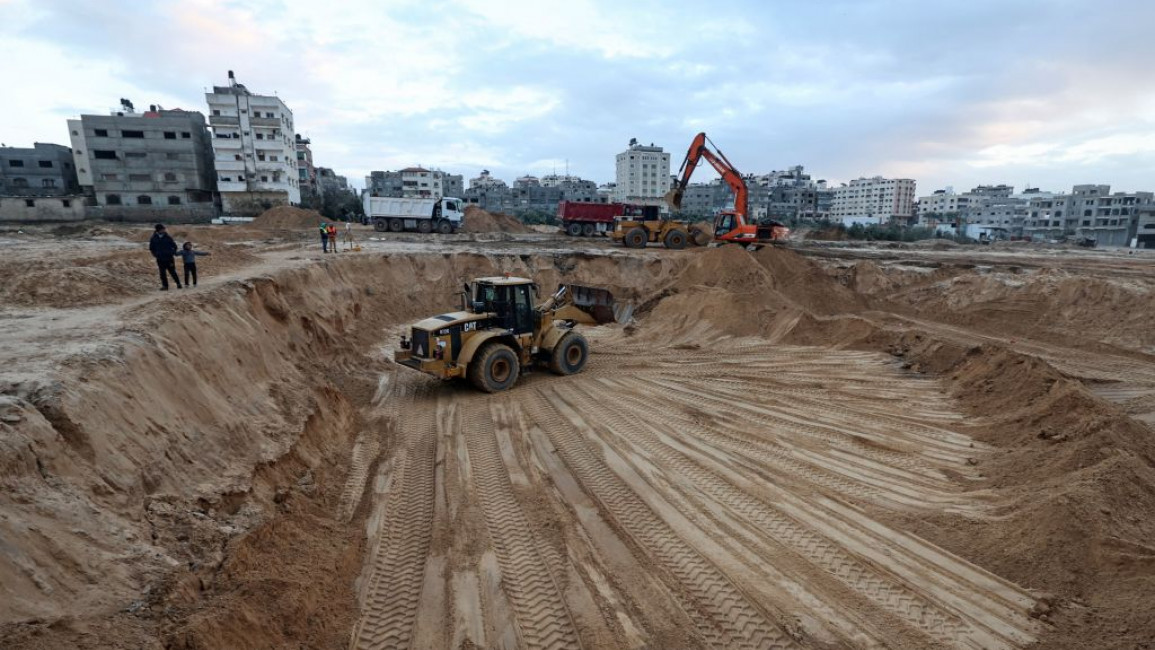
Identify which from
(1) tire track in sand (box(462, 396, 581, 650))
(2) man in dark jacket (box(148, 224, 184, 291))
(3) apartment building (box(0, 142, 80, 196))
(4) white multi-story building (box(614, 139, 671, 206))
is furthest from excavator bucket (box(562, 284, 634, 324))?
(4) white multi-story building (box(614, 139, 671, 206))

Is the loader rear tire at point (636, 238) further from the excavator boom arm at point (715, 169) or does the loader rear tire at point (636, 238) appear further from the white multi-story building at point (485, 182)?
the white multi-story building at point (485, 182)

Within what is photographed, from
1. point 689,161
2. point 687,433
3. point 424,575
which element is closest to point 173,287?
point 424,575

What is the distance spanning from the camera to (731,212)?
2347cm

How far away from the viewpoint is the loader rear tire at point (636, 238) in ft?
89.0

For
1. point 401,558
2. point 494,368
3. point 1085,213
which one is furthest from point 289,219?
point 1085,213

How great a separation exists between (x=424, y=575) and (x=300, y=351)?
292 inches

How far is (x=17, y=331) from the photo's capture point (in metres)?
6.89

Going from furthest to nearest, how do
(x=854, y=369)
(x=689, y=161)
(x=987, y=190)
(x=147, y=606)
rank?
(x=987, y=190) → (x=689, y=161) → (x=854, y=369) → (x=147, y=606)

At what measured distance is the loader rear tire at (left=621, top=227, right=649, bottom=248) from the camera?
27.1 meters

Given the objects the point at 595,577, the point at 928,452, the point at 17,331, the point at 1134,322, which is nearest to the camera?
the point at 595,577

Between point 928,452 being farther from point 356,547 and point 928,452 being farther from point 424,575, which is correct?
point 356,547

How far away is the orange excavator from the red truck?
665 cm

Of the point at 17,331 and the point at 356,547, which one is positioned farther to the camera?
the point at 17,331

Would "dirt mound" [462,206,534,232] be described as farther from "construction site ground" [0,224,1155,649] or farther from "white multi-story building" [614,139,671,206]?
"white multi-story building" [614,139,671,206]
